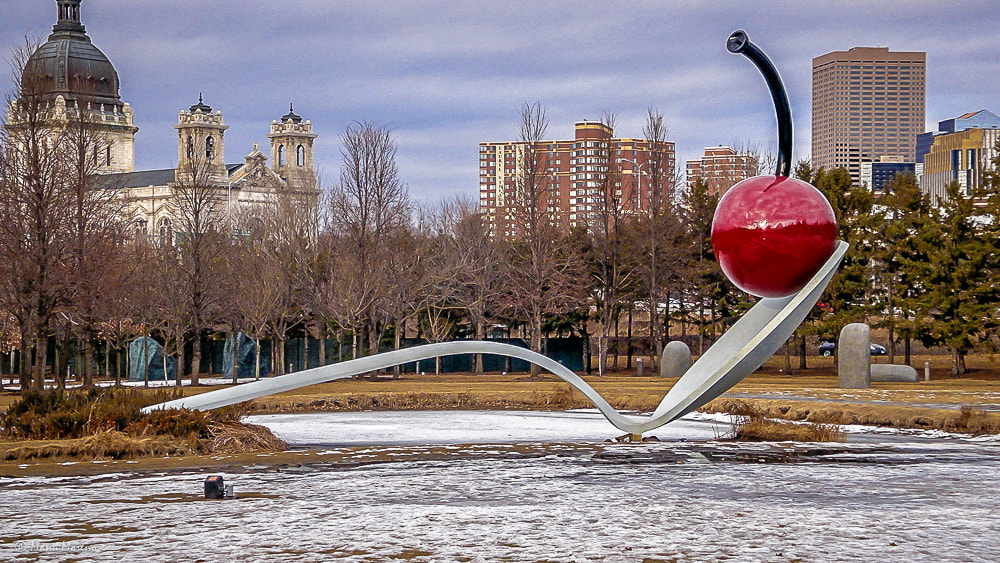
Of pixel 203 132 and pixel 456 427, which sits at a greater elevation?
pixel 203 132

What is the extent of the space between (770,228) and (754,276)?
0.93m

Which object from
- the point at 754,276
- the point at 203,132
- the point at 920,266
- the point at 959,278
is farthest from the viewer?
the point at 203,132

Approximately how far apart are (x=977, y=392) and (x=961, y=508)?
20.0 metres

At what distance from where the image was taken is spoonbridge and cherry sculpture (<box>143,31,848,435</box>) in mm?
17203

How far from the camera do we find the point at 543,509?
13.4m

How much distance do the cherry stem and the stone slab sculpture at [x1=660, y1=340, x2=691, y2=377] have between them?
862 inches

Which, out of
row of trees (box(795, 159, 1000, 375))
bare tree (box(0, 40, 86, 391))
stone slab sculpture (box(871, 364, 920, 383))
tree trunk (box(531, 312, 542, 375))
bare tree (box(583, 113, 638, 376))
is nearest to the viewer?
bare tree (box(0, 40, 86, 391))

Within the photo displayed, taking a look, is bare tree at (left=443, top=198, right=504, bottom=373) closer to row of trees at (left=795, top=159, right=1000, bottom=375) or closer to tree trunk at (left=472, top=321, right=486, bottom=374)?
tree trunk at (left=472, top=321, right=486, bottom=374)

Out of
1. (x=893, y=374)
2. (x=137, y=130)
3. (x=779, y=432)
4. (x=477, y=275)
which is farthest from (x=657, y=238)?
(x=137, y=130)

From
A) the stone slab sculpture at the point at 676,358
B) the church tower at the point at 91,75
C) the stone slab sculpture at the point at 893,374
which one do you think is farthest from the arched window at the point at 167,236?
the church tower at the point at 91,75

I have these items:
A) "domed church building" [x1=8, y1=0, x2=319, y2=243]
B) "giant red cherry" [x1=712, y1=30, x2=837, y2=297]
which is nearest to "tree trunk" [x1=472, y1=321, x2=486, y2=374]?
"giant red cherry" [x1=712, y1=30, x2=837, y2=297]

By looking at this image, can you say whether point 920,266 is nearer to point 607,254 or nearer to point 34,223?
Result: point 607,254

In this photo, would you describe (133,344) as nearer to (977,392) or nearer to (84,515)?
(977,392)

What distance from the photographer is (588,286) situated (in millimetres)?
49406
